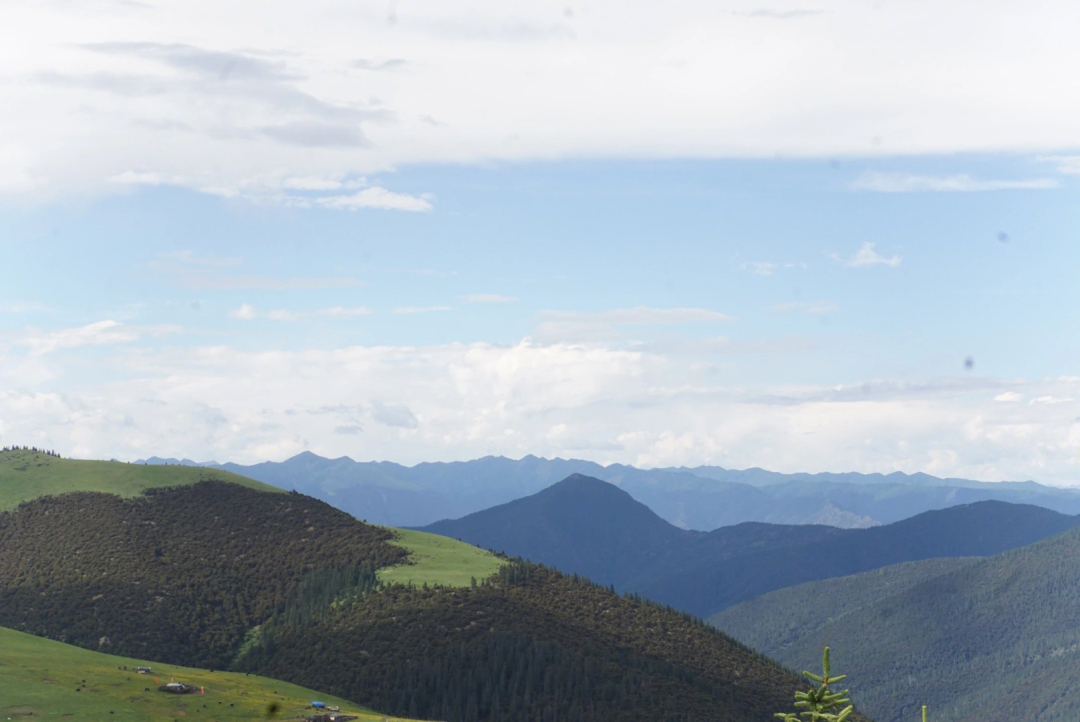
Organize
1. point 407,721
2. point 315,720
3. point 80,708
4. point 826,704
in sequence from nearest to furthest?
point 826,704
point 80,708
point 315,720
point 407,721

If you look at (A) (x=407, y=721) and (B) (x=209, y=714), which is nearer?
(B) (x=209, y=714)

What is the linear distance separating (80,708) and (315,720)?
3533cm

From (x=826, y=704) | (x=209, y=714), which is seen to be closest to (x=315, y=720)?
(x=209, y=714)

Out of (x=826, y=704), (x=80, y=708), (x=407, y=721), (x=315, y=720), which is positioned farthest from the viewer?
(x=407, y=721)

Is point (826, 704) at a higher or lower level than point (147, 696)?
higher

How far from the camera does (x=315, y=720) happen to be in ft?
565

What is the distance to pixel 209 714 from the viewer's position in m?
171

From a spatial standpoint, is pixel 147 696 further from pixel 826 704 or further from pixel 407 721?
pixel 826 704

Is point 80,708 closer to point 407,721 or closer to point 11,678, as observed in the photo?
point 11,678

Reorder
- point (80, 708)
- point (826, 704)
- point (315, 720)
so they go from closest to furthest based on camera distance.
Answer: point (826, 704), point (80, 708), point (315, 720)

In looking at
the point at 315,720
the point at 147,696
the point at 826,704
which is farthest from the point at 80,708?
the point at 826,704

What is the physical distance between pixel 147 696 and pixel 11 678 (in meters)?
21.8

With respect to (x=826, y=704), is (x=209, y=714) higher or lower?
lower

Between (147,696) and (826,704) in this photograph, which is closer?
(826,704)
